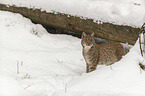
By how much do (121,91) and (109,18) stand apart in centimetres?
275

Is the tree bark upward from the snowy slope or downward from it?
upward

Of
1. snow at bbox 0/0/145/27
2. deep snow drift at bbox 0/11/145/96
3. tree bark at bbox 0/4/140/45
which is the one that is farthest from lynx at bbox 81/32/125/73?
snow at bbox 0/0/145/27

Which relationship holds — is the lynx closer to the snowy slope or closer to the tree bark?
the snowy slope

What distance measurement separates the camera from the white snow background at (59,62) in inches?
100

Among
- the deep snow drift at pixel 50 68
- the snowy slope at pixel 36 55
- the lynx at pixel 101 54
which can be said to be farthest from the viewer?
the lynx at pixel 101 54

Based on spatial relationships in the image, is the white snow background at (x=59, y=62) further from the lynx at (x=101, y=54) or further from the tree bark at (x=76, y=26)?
the lynx at (x=101, y=54)

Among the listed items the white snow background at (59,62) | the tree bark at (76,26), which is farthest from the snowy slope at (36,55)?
the tree bark at (76,26)

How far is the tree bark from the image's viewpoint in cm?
475

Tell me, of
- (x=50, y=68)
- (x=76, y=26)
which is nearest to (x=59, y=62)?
(x=50, y=68)

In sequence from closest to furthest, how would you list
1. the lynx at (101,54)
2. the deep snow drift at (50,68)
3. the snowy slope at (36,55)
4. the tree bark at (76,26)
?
the deep snow drift at (50,68) < the snowy slope at (36,55) < the lynx at (101,54) < the tree bark at (76,26)

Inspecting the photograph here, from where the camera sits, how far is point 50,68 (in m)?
4.06

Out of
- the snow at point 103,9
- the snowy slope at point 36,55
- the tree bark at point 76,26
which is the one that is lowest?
the snowy slope at point 36,55

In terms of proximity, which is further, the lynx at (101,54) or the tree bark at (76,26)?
the tree bark at (76,26)

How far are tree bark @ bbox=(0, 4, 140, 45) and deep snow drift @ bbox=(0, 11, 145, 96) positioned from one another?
0.24 metres
